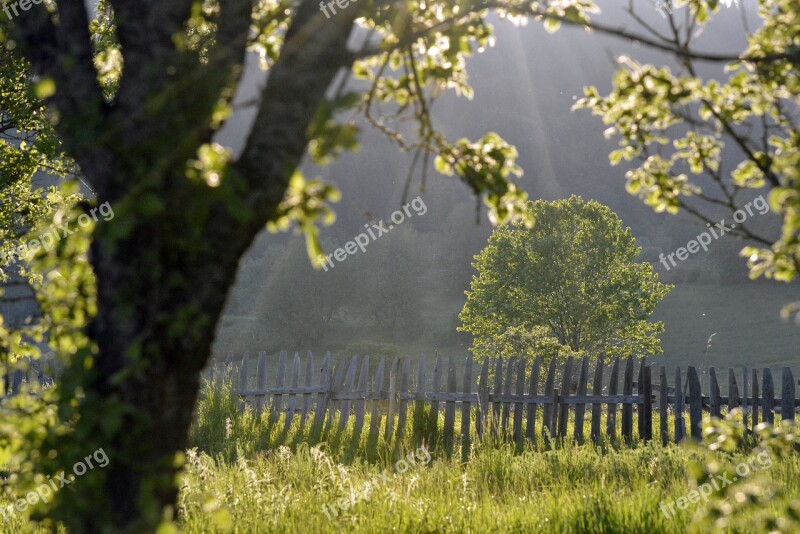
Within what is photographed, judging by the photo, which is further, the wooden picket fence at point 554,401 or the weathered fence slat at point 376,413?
the wooden picket fence at point 554,401

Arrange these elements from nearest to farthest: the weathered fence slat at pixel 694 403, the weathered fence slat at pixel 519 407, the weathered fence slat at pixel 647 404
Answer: the weathered fence slat at pixel 694 403
the weathered fence slat at pixel 647 404
the weathered fence slat at pixel 519 407

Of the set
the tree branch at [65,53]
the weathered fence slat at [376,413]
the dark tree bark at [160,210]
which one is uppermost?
the tree branch at [65,53]

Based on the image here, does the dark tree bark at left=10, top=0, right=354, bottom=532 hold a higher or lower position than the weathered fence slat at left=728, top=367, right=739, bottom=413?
higher

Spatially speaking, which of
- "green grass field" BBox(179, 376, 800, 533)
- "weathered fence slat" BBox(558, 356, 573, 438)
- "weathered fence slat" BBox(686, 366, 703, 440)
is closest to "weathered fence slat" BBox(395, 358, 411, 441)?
"weathered fence slat" BBox(558, 356, 573, 438)

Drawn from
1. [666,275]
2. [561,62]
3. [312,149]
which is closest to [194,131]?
[312,149]

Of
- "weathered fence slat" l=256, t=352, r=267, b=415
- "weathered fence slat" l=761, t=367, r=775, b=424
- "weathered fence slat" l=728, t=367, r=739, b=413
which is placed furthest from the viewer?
"weathered fence slat" l=256, t=352, r=267, b=415

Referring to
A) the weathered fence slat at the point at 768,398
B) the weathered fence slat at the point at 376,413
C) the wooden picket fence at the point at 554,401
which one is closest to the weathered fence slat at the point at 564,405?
the wooden picket fence at the point at 554,401

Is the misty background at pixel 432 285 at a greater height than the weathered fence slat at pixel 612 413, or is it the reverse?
the misty background at pixel 432 285

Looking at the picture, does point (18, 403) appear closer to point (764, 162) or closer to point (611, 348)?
point (764, 162)
